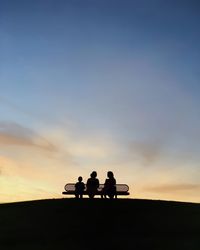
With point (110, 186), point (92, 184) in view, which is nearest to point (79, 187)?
point (92, 184)

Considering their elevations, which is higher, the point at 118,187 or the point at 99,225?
the point at 118,187

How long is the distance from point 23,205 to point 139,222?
304 inches

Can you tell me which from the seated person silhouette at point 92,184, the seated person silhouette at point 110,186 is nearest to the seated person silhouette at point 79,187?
the seated person silhouette at point 92,184

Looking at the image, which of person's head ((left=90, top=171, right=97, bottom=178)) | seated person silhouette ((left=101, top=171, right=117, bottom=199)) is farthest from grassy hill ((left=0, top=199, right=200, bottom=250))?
person's head ((left=90, top=171, right=97, bottom=178))

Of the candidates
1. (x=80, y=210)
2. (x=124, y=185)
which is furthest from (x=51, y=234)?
(x=124, y=185)

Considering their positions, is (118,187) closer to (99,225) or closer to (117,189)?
(117,189)

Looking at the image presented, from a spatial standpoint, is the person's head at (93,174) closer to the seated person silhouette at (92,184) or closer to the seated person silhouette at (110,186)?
the seated person silhouette at (92,184)

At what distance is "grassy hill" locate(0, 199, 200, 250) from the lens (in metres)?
20.5

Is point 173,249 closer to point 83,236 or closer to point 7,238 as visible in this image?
point 83,236

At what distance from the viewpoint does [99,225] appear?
76.4 ft

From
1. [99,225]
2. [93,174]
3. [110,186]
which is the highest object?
[93,174]

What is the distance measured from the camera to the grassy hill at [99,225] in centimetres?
2048

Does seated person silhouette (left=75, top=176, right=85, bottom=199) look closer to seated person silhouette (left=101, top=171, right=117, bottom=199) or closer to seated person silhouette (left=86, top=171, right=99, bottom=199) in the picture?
seated person silhouette (left=86, top=171, right=99, bottom=199)

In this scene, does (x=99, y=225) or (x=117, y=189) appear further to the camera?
(x=117, y=189)
